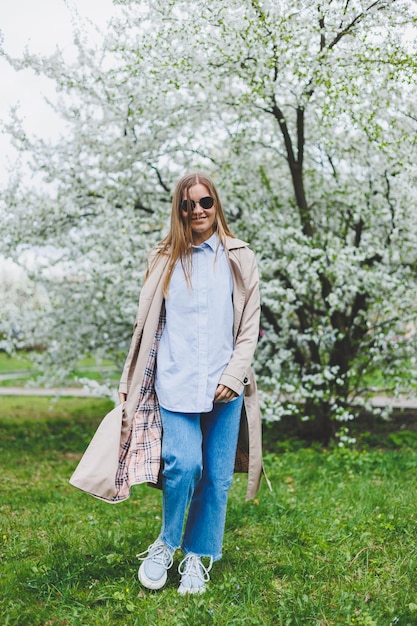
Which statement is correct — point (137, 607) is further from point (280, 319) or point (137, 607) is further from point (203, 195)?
point (280, 319)

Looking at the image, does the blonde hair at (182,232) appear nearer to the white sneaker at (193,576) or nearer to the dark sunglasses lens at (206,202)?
the dark sunglasses lens at (206,202)

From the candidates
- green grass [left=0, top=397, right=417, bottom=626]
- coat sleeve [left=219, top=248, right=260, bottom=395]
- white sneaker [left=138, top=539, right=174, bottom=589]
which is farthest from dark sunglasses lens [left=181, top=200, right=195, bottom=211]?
green grass [left=0, top=397, right=417, bottom=626]

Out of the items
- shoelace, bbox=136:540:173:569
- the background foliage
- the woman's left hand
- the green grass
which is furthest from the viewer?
the background foliage

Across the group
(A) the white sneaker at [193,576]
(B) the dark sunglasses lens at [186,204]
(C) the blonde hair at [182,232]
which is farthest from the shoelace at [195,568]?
(B) the dark sunglasses lens at [186,204]

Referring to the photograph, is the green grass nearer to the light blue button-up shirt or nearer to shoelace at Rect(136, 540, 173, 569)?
shoelace at Rect(136, 540, 173, 569)

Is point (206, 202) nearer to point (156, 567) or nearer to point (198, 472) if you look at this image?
point (198, 472)

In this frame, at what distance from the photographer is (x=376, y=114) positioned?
19.9ft

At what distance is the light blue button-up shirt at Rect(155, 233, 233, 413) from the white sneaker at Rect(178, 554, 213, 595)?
75 centimetres

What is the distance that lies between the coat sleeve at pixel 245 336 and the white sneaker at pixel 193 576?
33.1 inches

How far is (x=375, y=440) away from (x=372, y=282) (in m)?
1.90

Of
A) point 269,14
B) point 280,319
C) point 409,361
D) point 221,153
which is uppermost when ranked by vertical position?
point 269,14

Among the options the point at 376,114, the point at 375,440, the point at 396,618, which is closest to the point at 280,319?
the point at 375,440

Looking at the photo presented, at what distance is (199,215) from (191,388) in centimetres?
81

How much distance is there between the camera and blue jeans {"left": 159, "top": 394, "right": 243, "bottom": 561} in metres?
2.92
